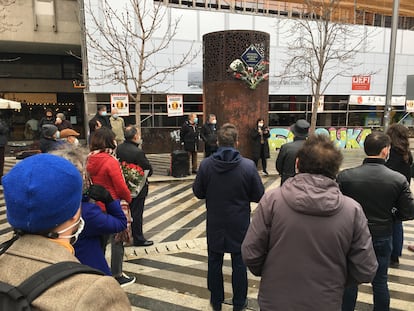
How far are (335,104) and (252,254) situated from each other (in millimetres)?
18935

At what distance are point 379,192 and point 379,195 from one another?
0.03 m

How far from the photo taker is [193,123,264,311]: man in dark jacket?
348 centimetres

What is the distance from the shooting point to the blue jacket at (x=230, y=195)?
3.47 meters

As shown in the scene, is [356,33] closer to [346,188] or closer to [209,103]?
[209,103]

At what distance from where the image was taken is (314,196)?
2.01 meters

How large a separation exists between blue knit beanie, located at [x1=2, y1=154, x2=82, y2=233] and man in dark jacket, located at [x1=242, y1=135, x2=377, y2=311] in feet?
4.23

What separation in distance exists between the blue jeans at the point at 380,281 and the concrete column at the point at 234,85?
25.7 feet

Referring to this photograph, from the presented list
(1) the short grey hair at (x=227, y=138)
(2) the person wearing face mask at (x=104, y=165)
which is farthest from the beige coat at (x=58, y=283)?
(2) the person wearing face mask at (x=104, y=165)

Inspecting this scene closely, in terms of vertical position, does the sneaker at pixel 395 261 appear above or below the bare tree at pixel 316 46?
below

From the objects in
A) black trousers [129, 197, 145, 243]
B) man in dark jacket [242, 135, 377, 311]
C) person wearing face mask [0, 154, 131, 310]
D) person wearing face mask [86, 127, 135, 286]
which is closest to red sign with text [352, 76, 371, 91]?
black trousers [129, 197, 145, 243]

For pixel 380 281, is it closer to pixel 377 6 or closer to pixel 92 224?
pixel 92 224

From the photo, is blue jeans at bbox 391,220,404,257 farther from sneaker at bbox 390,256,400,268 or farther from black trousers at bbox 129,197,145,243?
black trousers at bbox 129,197,145,243

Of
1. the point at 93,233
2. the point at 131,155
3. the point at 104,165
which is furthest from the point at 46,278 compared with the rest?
the point at 131,155

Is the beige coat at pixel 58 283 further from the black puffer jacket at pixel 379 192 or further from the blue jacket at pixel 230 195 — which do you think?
the black puffer jacket at pixel 379 192
